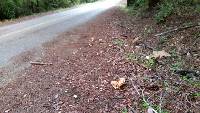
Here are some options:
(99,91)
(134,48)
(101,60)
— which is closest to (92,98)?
(99,91)

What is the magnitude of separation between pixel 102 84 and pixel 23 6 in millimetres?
22255

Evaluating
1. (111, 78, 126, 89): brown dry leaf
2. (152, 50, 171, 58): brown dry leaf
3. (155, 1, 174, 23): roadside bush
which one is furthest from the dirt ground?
(155, 1, 174, 23): roadside bush

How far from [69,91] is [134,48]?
3.95 m

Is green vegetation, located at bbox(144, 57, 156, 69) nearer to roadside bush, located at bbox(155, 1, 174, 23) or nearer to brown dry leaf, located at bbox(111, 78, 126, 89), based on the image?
brown dry leaf, located at bbox(111, 78, 126, 89)

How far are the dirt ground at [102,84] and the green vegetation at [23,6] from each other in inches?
575

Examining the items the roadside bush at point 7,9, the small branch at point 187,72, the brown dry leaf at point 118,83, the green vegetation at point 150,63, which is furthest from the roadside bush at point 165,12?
the roadside bush at point 7,9

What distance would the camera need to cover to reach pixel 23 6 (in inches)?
1105

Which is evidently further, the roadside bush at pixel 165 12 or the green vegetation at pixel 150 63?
the roadside bush at pixel 165 12

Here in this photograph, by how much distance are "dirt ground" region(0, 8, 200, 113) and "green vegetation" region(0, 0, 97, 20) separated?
14603 mm

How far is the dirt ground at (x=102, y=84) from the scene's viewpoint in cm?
625

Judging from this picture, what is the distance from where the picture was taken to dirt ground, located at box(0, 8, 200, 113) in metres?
6.25

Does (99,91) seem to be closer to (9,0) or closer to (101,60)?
(101,60)

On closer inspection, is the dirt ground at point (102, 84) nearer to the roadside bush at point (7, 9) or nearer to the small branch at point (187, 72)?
the small branch at point (187, 72)

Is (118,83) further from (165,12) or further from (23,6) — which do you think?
(23,6)
